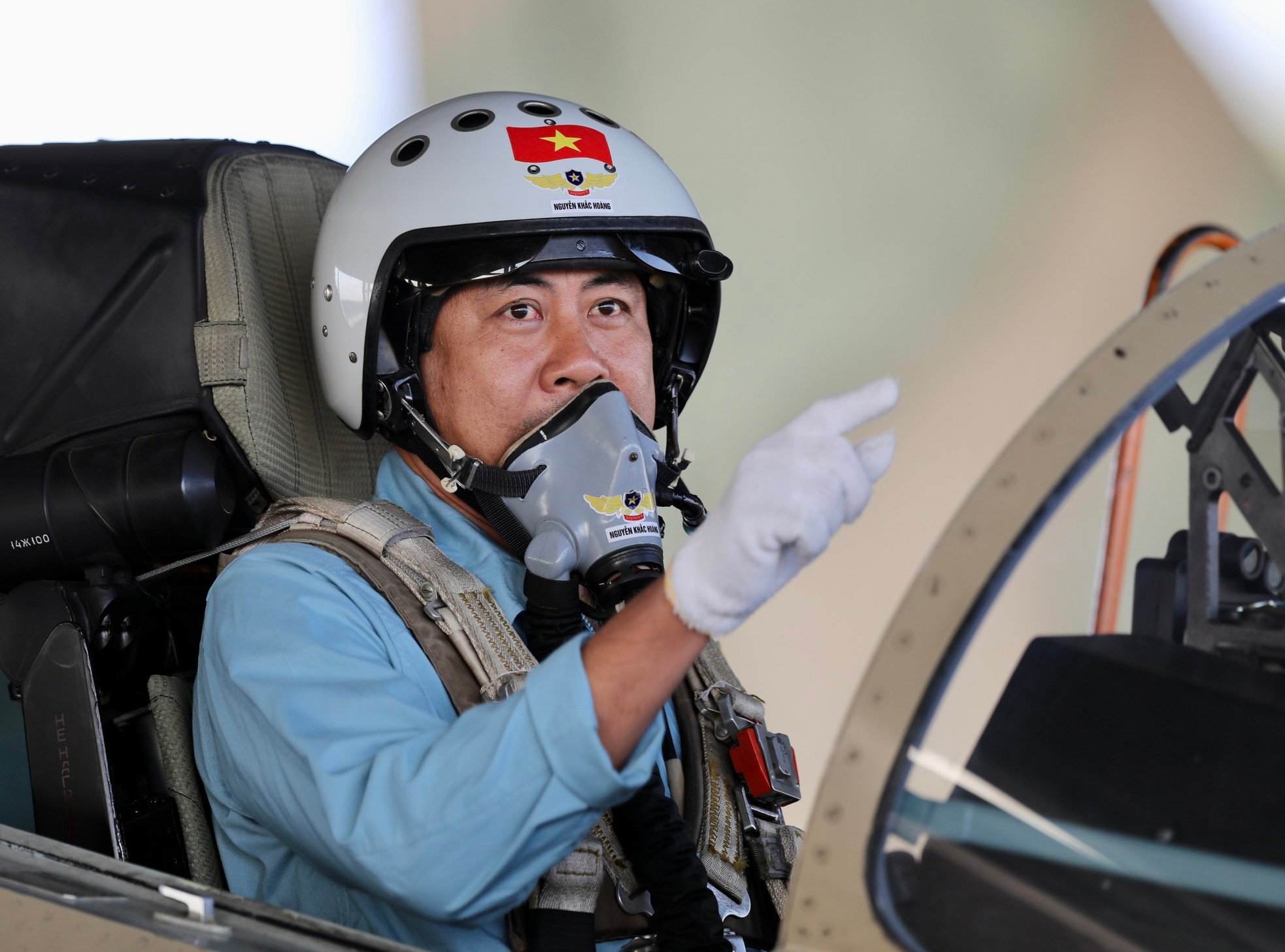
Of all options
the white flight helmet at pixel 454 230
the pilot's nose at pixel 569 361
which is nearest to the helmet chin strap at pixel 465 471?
the white flight helmet at pixel 454 230

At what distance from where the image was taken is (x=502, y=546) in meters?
1.50

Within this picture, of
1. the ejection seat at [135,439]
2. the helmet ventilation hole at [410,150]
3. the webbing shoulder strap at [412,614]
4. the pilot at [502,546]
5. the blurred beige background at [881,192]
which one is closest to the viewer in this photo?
the pilot at [502,546]

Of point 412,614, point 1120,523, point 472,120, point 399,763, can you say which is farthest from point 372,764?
point 472,120

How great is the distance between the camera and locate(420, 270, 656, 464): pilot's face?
1.45 m

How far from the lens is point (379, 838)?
0.95 m

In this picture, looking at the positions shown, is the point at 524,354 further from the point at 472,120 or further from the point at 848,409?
the point at 848,409

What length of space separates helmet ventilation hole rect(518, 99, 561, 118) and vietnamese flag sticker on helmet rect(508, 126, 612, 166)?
5 centimetres

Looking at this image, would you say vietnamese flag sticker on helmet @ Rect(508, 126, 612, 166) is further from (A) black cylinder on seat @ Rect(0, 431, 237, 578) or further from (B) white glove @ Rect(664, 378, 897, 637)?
(B) white glove @ Rect(664, 378, 897, 637)

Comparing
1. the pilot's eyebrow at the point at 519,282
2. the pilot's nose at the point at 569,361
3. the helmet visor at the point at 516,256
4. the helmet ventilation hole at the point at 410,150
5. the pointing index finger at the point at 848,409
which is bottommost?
the pointing index finger at the point at 848,409

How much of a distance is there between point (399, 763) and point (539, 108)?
993mm

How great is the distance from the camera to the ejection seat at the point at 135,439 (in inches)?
53.1

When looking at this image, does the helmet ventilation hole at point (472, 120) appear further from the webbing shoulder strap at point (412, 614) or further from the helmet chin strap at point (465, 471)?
the webbing shoulder strap at point (412, 614)

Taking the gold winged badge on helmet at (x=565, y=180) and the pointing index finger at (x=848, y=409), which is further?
the gold winged badge on helmet at (x=565, y=180)

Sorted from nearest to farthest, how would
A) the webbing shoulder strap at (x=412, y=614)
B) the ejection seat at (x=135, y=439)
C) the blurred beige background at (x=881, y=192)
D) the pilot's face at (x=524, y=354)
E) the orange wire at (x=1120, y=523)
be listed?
1. the orange wire at (x=1120, y=523)
2. the webbing shoulder strap at (x=412, y=614)
3. the ejection seat at (x=135, y=439)
4. the pilot's face at (x=524, y=354)
5. the blurred beige background at (x=881, y=192)
